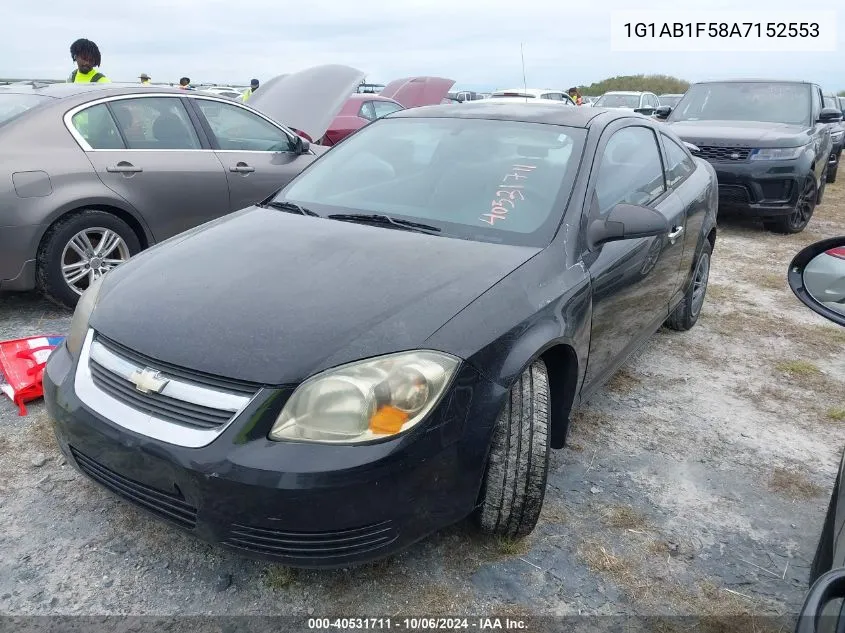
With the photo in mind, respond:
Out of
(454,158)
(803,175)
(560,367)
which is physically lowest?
(803,175)

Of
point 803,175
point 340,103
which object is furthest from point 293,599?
point 803,175

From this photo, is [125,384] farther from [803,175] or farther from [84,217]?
[803,175]

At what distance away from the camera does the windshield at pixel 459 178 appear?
274cm

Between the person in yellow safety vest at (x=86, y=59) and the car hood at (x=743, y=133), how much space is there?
573 centimetres

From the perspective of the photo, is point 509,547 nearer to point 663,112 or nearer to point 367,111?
point 663,112

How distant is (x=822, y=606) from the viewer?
977 mm

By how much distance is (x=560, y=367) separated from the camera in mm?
2594

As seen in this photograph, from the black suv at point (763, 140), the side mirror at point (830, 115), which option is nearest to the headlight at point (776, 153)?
the black suv at point (763, 140)

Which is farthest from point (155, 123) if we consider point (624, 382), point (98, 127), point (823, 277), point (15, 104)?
point (823, 277)

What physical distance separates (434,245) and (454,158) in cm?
66

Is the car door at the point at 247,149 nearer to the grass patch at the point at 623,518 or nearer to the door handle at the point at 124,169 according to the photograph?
the door handle at the point at 124,169

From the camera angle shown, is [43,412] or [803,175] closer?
[43,412]

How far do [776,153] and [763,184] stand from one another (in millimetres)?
356

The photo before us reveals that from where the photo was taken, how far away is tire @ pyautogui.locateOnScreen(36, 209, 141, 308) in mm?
4168
